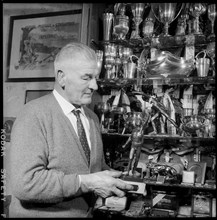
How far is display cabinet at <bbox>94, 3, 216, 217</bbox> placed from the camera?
6.40 feet

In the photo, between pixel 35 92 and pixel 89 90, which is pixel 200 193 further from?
pixel 35 92

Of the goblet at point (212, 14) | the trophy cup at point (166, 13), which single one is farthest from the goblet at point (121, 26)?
the goblet at point (212, 14)

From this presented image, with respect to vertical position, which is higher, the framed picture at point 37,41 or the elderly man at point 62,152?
the framed picture at point 37,41

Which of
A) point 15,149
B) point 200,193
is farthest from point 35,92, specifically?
point 200,193

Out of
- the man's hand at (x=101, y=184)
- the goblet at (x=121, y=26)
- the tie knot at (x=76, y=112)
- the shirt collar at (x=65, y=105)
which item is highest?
the goblet at (x=121, y=26)

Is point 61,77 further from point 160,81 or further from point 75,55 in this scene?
point 160,81

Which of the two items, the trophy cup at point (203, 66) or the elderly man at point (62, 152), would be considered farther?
the trophy cup at point (203, 66)

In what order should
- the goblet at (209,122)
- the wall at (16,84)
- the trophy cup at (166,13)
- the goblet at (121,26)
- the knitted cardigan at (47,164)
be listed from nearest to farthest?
the knitted cardigan at (47,164), the goblet at (209,122), the trophy cup at (166,13), the goblet at (121,26), the wall at (16,84)

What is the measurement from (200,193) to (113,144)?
0.76 metres

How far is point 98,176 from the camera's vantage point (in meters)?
1.38

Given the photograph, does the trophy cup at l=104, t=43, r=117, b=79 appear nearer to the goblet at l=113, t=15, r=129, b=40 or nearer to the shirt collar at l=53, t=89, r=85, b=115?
the goblet at l=113, t=15, r=129, b=40

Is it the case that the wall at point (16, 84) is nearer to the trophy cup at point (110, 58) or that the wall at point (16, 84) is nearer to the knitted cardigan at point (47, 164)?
the trophy cup at point (110, 58)

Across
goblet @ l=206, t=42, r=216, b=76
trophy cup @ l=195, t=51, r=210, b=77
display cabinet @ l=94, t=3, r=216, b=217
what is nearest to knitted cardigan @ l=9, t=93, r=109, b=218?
display cabinet @ l=94, t=3, r=216, b=217

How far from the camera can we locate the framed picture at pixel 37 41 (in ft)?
8.14
